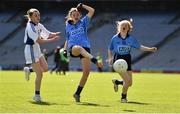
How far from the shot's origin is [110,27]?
61750 millimetres

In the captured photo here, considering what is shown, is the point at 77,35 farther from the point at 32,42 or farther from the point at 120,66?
the point at 120,66

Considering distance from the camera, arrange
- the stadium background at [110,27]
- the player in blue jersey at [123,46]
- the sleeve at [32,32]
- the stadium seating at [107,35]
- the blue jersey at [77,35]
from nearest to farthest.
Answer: the sleeve at [32,32] → the blue jersey at [77,35] → the player in blue jersey at [123,46] → the stadium seating at [107,35] → the stadium background at [110,27]

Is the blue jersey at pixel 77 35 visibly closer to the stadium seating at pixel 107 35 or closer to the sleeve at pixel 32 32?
the sleeve at pixel 32 32

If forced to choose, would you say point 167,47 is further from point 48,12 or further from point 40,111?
→ point 40,111

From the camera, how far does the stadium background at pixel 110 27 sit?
56406mm

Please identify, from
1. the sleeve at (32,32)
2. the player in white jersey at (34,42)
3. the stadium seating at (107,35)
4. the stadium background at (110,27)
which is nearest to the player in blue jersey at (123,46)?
the player in white jersey at (34,42)

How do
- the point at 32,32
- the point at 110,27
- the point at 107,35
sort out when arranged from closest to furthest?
1. the point at 32,32
2. the point at 107,35
3. the point at 110,27

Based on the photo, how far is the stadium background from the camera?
185ft

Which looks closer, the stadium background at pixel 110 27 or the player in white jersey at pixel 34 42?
the player in white jersey at pixel 34 42

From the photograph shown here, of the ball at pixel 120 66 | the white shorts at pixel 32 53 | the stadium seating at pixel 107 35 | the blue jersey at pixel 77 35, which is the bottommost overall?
the ball at pixel 120 66

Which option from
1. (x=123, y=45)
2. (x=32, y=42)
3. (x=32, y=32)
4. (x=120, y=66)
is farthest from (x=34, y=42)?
(x=123, y=45)

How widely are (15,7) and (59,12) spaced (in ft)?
18.8

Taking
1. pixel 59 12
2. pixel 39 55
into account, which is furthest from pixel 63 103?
pixel 59 12

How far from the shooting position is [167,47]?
57.1 meters
